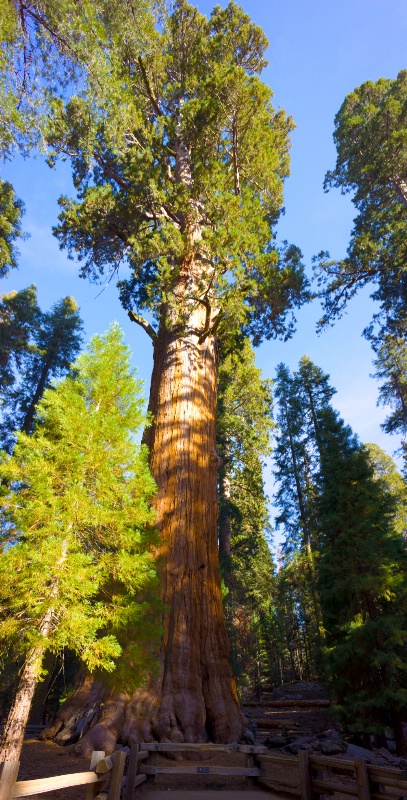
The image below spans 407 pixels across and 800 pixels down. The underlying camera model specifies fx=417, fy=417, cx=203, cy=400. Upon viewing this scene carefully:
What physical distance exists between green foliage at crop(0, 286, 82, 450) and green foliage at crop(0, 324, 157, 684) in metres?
14.0

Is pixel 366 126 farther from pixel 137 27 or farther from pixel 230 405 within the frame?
pixel 230 405

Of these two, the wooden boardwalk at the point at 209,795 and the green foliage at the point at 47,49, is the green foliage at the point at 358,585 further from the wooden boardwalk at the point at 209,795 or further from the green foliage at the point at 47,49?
the green foliage at the point at 47,49

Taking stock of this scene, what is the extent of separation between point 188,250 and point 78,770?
956cm

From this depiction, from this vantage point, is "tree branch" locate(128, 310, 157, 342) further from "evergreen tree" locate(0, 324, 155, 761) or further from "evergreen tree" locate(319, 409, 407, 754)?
"evergreen tree" locate(319, 409, 407, 754)

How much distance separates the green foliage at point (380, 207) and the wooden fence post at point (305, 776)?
1222 cm

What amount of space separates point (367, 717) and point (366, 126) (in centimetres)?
1665

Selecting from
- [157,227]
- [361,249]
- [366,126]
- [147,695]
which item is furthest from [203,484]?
[366,126]

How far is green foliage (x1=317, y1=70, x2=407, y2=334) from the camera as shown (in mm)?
13133

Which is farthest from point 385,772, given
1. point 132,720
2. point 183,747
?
point 132,720

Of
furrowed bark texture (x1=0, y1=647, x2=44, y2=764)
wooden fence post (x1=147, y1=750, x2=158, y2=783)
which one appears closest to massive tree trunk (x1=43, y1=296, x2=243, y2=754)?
wooden fence post (x1=147, y1=750, x2=158, y2=783)

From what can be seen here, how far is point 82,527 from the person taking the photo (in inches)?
206

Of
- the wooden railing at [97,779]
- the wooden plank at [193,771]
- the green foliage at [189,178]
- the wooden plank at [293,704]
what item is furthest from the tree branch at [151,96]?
the wooden plank at [293,704]

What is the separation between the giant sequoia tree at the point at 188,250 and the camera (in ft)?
21.1

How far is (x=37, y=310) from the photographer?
22.5m
